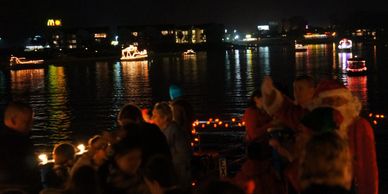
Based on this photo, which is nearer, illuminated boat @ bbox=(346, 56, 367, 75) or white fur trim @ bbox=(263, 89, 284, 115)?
white fur trim @ bbox=(263, 89, 284, 115)

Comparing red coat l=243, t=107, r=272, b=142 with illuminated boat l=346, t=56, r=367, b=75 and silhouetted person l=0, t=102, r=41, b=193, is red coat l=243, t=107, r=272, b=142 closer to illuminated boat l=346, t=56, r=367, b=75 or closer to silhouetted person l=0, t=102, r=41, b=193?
silhouetted person l=0, t=102, r=41, b=193

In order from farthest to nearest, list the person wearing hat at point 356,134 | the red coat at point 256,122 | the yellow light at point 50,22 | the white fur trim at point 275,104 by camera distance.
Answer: the yellow light at point 50,22 → the red coat at point 256,122 → the white fur trim at point 275,104 → the person wearing hat at point 356,134

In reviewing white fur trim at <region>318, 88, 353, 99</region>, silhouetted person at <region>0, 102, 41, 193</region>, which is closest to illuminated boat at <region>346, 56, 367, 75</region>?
white fur trim at <region>318, 88, 353, 99</region>

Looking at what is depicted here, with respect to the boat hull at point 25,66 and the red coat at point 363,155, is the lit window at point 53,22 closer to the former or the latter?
the boat hull at point 25,66

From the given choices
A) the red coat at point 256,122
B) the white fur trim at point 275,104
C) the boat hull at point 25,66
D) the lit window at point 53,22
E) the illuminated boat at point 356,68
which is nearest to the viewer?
the white fur trim at point 275,104

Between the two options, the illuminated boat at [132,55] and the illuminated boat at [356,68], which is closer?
the illuminated boat at [356,68]

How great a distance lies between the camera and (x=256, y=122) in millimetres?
7012

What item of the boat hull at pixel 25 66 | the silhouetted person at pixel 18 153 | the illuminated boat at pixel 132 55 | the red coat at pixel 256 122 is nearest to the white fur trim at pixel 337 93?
the red coat at pixel 256 122

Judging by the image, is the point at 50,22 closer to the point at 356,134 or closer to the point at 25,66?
the point at 25,66

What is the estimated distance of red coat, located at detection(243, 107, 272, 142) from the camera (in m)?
6.94

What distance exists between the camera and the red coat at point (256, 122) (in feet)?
22.8

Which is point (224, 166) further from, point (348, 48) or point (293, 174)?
point (348, 48)

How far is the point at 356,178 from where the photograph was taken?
5.55 meters

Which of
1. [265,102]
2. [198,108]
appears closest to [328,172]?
[265,102]
